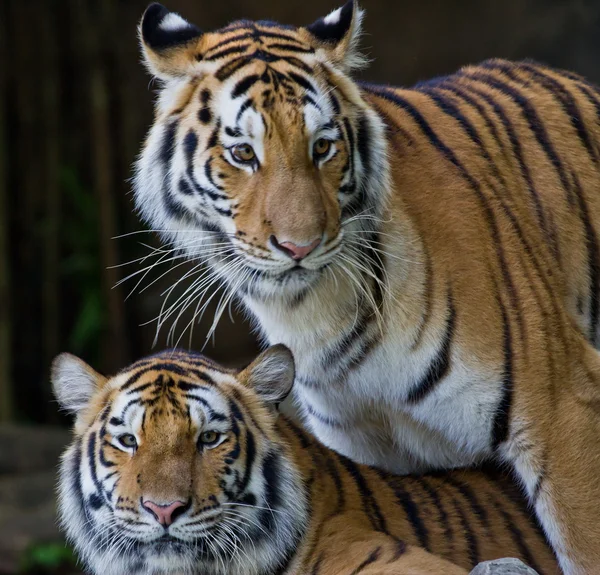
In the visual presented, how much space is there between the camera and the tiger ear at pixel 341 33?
297 cm

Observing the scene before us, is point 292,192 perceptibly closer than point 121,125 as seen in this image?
Yes

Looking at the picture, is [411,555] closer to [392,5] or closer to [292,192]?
[292,192]

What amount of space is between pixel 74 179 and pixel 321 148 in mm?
5415

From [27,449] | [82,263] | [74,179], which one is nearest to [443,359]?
[27,449]

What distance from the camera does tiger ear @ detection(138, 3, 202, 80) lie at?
2916 mm

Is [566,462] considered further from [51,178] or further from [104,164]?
[51,178]

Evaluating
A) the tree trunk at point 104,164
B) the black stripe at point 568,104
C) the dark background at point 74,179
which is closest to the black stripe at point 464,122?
the black stripe at point 568,104

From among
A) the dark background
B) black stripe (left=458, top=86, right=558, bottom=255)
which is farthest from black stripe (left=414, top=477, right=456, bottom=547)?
the dark background

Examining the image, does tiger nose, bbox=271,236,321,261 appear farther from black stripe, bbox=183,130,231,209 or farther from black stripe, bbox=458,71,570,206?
black stripe, bbox=458,71,570,206

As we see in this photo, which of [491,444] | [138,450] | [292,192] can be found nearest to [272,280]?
[292,192]

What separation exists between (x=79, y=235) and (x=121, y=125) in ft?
2.87

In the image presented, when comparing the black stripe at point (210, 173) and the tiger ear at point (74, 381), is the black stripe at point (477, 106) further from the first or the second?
the tiger ear at point (74, 381)

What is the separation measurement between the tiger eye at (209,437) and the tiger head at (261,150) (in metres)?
0.40

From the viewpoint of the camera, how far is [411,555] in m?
2.81
